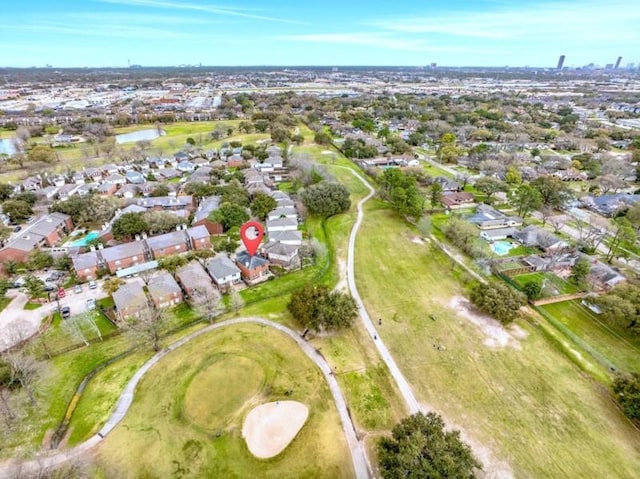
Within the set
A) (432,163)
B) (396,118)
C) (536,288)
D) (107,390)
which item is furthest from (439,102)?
(107,390)

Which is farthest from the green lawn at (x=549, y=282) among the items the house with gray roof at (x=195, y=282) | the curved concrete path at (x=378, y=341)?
the house with gray roof at (x=195, y=282)

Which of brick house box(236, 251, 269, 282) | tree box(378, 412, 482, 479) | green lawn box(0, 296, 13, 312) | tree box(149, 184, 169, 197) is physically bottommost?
green lawn box(0, 296, 13, 312)

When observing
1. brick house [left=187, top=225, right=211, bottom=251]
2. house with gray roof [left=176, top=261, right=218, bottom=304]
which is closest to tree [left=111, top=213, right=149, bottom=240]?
brick house [left=187, top=225, right=211, bottom=251]

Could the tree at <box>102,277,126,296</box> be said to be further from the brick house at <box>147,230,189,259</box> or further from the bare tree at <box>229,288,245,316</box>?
the bare tree at <box>229,288,245,316</box>

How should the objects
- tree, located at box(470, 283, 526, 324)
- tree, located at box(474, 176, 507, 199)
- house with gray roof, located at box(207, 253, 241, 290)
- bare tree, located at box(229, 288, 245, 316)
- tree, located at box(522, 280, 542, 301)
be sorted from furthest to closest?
tree, located at box(474, 176, 507, 199), house with gray roof, located at box(207, 253, 241, 290), tree, located at box(522, 280, 542, 301), bare tree, located at box(229, 288, 245, 316), tree, located at box(470, 283, 526, 324)

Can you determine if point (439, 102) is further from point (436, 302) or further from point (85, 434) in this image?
point (85, 434)

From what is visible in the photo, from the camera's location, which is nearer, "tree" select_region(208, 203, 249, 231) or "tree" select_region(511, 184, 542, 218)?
"tree" select_region(208, 203, 249, 231)

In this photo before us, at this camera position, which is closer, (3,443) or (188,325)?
(3,443)
